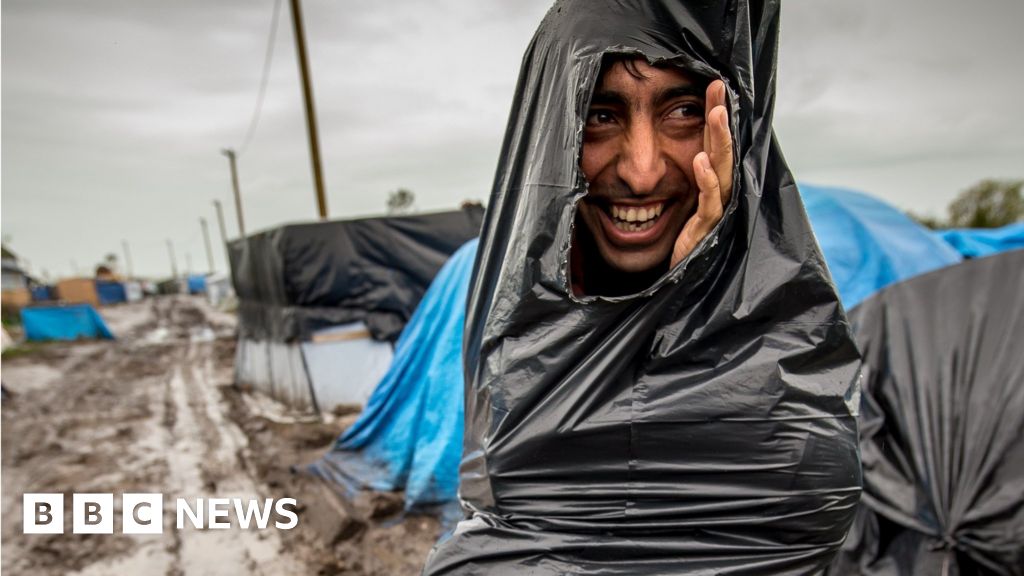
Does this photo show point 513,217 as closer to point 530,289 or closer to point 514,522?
point 530,289

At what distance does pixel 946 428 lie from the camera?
183 cm

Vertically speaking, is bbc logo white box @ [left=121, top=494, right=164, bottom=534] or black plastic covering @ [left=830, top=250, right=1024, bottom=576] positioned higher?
black plastic covering @ [left=830, top=250, right=1024, bottom=576]

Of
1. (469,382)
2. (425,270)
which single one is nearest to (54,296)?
(425,270)

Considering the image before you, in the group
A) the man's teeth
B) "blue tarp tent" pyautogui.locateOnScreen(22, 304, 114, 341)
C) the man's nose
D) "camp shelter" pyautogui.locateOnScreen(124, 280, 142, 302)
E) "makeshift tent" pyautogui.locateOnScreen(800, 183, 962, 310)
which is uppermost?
the man's nose

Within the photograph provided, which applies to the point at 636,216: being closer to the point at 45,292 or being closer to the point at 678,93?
the point at 678,93

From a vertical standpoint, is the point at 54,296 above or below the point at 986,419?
below

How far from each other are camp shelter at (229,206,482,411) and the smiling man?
550 centimetres

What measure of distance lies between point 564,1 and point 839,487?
1321 mm

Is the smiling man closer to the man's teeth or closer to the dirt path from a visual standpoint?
the man's teeth

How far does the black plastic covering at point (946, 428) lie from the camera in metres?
1.65

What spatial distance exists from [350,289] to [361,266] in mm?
328

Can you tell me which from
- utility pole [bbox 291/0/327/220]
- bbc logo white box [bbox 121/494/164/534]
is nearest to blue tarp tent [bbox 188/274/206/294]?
utility pole [bbox 291/0/327/220]

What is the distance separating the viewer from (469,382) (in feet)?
4.77

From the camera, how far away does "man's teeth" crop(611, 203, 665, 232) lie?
1.28 meters
